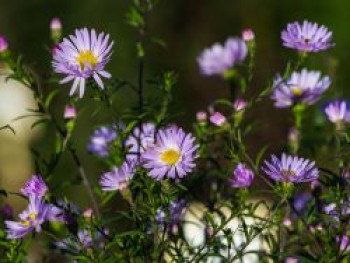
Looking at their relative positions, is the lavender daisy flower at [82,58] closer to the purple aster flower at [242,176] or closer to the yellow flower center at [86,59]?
the yellow flower center at [86,59]

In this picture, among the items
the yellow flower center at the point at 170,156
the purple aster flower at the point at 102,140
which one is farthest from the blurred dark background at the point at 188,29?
the yellow flower center at the point at 170,156

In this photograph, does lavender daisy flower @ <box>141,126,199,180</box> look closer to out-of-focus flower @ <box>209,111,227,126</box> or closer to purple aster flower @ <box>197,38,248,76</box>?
out-of-focus flower @ <box>209,111,227,126</box>

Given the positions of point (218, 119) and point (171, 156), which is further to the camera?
point (218, 119)

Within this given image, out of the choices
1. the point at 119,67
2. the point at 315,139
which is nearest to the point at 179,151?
the point at 315,139

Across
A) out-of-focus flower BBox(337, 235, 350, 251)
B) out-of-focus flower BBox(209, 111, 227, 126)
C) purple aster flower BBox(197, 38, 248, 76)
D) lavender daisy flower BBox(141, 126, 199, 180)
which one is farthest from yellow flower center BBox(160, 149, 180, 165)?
purple aster flower BBox(197, 38, 248, 76)

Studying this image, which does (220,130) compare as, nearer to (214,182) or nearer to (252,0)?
(214,182)

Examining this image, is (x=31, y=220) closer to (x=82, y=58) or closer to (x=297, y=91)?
(x=82, y=58)

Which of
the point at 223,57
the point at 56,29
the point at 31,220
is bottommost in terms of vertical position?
the point at 31,220

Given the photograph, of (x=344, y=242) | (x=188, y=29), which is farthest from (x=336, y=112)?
(x=188, y=29)
